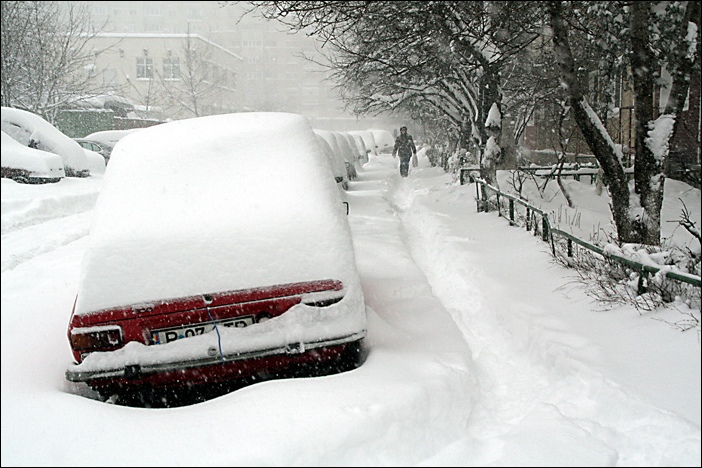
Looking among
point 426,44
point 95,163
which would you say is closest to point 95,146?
point 95,163

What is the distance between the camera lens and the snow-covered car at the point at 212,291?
10.9 ft

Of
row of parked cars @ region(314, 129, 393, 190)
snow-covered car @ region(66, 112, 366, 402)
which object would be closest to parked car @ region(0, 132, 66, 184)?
row of parked cars @ region(314, 129, 393, 190)

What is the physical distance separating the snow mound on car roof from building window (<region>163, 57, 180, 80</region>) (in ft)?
138

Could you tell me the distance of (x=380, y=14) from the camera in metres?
6.70

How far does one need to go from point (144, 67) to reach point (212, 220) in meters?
46.1

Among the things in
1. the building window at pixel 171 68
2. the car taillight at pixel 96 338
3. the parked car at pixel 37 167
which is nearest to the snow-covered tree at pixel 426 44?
the car taillight at pixel 96 338

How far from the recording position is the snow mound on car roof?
3381 mm

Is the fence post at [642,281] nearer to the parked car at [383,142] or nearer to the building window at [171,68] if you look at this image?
the building window at [171,68]

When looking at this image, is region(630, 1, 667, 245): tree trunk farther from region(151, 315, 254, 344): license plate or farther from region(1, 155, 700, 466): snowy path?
region(151, 315, 254, 344): license plate

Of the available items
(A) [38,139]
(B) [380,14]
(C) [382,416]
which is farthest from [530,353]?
(A) [38,139]

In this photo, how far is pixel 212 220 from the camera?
3.62 meters

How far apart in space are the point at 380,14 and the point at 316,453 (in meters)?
5.40

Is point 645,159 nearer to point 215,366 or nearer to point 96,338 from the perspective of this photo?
point 215,366

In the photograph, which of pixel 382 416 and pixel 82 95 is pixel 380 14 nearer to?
pixel 382 416
